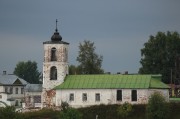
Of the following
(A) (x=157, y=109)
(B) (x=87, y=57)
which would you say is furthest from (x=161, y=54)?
(A) (x=157, y=109)

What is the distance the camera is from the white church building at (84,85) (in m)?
56.1

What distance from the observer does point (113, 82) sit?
2243 inches

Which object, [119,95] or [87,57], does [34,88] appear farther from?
[119,95]

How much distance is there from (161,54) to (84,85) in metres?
23.9

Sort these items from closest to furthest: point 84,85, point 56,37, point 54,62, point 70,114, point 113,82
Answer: point 70,114 < point 113,82 < point 84,85 < point 54,62 < point 56,37

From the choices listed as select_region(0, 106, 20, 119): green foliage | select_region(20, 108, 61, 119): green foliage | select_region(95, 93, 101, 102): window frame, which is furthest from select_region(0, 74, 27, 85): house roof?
select_region(0, 106, 20, 119): green foliage

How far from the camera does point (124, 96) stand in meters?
56.1

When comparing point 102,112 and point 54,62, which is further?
point 54,62

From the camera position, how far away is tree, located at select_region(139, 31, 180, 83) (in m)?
78.9

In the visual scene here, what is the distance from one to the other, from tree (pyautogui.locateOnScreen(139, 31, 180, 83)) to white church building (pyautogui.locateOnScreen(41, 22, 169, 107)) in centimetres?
2115

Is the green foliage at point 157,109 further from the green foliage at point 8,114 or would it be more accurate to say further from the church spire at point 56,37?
the church spire at point 56,37

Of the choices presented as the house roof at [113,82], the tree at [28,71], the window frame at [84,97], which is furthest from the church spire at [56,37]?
the tree at [28,71]

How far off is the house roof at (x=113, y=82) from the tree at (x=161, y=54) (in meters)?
21.1

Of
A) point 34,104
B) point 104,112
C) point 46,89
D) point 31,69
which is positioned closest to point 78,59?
point 34,104
